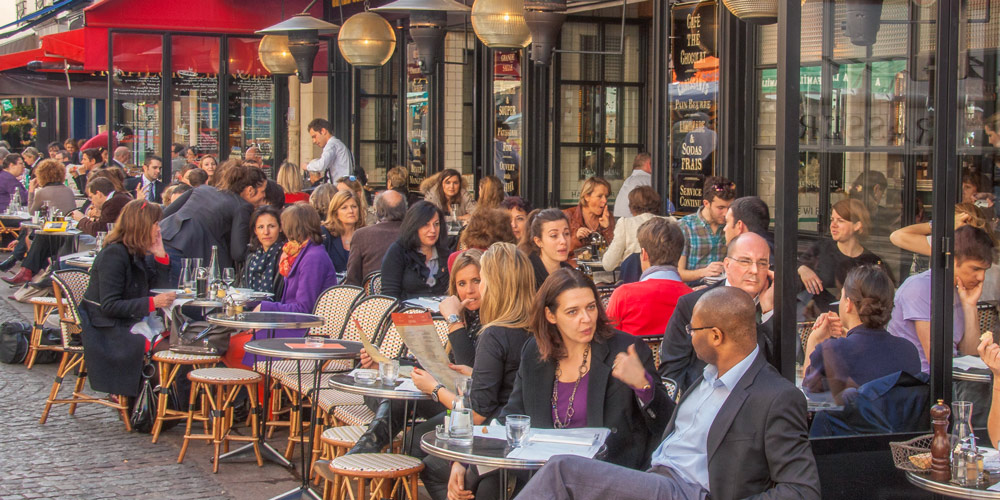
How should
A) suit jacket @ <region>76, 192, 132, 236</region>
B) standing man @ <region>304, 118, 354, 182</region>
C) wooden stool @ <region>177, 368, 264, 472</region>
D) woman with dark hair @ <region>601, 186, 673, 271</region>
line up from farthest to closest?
standing man @ <region>304, 118, 354, 182</region> → suit jacket @ <region>76, 192, 132, 236</region> → woman with dark hair @ <region>601, 186, 673, 271</region> → wooden stool @ <region>177, 368, 264, 472</region>

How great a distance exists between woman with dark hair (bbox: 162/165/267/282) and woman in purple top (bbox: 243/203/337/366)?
4.01 feet

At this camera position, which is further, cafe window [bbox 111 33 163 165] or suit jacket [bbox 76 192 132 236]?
cafe window [bbox 111 33 163 165]

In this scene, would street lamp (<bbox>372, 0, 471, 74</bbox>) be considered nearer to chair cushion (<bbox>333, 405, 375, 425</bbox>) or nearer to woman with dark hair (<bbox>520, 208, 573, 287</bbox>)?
woman with dark hair (<bbox>520, 208, 573, 287</bbox>)

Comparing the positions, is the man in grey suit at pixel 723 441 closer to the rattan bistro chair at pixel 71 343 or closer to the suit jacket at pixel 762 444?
the suit jacket at pixel 762 444

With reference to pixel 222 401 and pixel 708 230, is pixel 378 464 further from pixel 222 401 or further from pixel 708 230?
pixel 708 230

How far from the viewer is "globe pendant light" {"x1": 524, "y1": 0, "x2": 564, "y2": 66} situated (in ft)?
25.0

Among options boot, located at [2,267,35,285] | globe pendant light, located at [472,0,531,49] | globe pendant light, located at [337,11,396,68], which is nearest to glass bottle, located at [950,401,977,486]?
globe pendant light, located at [472,0,531,49]

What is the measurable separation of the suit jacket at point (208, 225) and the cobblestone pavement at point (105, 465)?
56.1 inches

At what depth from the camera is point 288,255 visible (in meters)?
8.02

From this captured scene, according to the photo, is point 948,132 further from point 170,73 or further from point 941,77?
point 170,73

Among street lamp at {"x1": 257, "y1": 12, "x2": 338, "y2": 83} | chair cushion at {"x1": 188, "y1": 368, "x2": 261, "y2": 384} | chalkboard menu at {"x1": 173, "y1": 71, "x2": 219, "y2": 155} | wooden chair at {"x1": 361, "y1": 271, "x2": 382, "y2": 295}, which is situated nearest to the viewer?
chair cushion at {"x1": 188, "y1": 368, "x2": 261, "y2": 384}

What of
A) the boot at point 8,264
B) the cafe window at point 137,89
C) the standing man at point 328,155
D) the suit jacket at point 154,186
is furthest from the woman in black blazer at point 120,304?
the boot at point 8,264

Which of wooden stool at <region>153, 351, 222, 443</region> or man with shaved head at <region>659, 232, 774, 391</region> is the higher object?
man with shaved head at <region>659, 232, 774, 391</region>

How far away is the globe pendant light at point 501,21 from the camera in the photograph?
26.5ft
